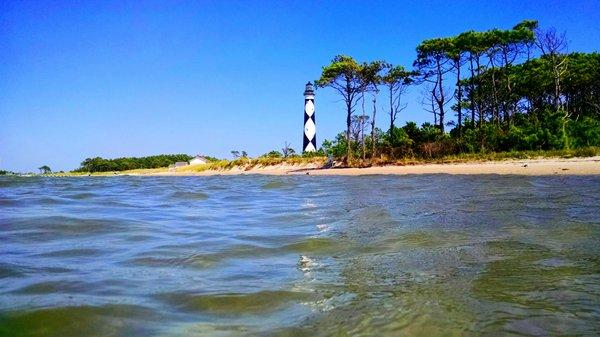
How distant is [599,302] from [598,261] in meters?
0.81

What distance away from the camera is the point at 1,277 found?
2.34 meters

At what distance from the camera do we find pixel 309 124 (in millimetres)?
32375

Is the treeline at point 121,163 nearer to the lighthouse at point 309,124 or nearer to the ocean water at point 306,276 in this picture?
the lighthouse at point 309,124

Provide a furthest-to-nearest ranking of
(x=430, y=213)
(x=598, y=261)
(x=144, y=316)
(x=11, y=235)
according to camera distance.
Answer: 1. (x=430, y=213)
2. (x=11, y=235)
3. (x=598, y=261)
4. (x=144, y=316)

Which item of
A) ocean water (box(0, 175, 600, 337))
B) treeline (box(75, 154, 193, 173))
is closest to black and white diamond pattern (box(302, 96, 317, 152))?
treeline (box(75, 154, 193, 173))

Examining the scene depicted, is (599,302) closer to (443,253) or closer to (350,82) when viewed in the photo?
(443,253)

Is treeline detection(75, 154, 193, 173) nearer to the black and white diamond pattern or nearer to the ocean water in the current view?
the black and white diamond pattern

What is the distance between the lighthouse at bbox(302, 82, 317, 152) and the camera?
32.2 metres

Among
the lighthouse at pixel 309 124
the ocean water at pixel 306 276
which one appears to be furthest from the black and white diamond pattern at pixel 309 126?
the ocean water at pixel 306 276

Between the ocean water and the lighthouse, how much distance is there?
90.8 feet

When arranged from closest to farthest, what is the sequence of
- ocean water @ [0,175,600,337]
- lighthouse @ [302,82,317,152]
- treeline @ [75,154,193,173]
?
ocean water @ [0,175,600,337], lighthouse @ [302,82,317,152], treeline @ [75,154,193,173]

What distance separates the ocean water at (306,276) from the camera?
67.2 inches

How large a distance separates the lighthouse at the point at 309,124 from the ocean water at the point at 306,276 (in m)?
27.7

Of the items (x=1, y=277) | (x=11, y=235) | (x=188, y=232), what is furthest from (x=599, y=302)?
(x=11, y=235)
